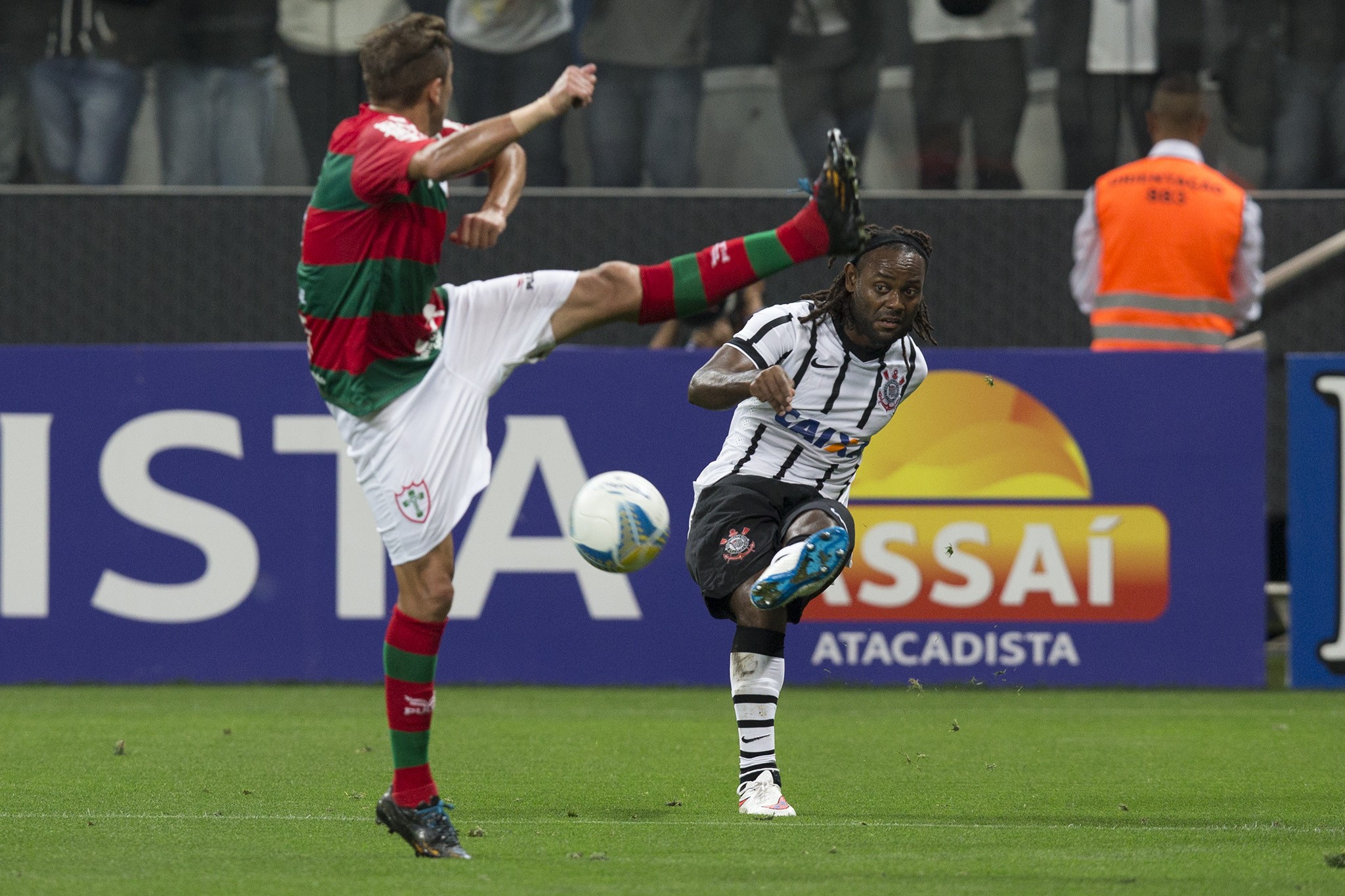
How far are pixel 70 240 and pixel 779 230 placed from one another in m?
7.29

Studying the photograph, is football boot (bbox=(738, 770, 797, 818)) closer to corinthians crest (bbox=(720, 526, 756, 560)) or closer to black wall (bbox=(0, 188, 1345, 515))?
corinthians crest (bbox=(720, 526, 756, 560))

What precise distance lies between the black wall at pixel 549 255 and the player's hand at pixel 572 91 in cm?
632

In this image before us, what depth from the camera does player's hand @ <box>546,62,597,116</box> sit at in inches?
182

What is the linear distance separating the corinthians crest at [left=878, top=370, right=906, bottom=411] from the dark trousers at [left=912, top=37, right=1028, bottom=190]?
5.35m

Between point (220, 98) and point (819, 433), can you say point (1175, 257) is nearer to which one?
point (819, 433)

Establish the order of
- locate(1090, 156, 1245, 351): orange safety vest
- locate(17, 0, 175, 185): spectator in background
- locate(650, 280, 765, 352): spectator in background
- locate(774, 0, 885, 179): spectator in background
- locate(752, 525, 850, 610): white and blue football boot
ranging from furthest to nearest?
locate(774, 0, 885, 179): spectator in background < locate(17, 0, 175, 185): spectator in background < locate(650, 280, 765, 352): spectator in background < locate(1090, 156, 1245, 351): orange safety vest < locate(752, 525, 850, 610): white and blue football boot

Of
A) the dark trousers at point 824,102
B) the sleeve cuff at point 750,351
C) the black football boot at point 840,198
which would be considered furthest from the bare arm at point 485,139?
the dark trousers at point 824,102

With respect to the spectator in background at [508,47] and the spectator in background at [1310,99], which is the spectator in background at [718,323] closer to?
the spectator in background at [508,47]

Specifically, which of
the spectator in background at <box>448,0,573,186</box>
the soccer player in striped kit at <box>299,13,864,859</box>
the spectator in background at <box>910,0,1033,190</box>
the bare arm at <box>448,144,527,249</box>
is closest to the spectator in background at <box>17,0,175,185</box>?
the spectator in background at <box>448,0,573,186</box>

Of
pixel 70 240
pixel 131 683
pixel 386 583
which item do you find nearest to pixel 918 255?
pixel 386 583

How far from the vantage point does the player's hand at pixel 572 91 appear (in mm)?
4617

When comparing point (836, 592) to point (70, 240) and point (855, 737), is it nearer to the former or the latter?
point (855, 737)

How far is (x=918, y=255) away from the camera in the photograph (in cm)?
591

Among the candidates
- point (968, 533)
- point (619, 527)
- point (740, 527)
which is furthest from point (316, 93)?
point (619, 527)
